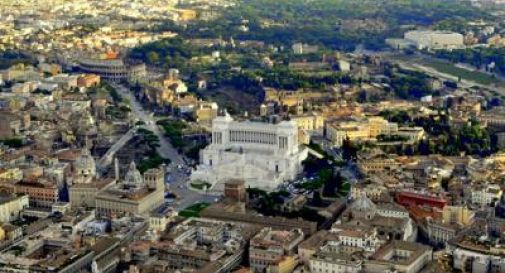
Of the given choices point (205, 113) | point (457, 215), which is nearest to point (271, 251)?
point (457, 215)

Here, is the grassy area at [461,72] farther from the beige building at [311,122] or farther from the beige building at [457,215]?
the beige building at [457,215]

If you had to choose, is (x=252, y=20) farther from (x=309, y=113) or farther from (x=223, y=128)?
(x=223, y=128)

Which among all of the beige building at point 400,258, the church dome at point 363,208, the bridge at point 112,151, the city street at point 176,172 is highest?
the church dome at point 363,208

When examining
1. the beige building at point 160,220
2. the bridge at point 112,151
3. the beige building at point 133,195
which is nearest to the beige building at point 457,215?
the beige building at point 160,220

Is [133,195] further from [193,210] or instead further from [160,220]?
[160,220]

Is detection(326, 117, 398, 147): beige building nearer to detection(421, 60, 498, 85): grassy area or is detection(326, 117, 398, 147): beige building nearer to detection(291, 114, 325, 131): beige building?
detection(291, 114, 325, 131): beige building

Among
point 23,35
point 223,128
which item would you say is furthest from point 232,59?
point 223,128
